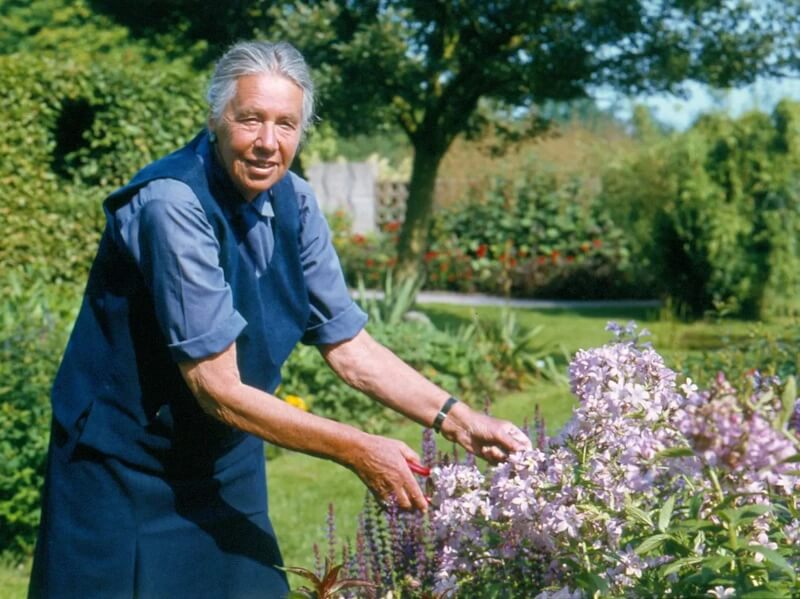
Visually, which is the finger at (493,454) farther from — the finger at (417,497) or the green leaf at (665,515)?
the green leaf at (665,515)

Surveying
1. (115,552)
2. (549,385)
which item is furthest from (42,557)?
(549,385)

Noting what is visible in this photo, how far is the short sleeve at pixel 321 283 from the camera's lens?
8.24 ft

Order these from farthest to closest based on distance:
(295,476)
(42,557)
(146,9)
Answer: (146,9)
(295,476)
(42,557)

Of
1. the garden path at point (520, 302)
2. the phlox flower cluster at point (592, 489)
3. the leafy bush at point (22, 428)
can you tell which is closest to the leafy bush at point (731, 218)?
the garden path at point (520, 302)

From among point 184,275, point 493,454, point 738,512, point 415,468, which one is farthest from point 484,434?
point 738,512

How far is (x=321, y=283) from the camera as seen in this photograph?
8.40 feet

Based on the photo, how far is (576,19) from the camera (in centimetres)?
885

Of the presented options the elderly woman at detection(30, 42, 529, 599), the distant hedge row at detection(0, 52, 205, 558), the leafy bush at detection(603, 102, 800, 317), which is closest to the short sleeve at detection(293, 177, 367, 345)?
the elderly woman at detection(30, 42, 529, 599)

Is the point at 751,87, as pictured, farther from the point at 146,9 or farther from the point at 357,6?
the point at 146,9

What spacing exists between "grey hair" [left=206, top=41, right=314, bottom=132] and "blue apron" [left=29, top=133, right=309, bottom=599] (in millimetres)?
123

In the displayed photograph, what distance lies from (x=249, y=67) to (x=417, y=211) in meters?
8.22

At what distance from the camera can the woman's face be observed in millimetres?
2215

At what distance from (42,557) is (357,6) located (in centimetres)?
717

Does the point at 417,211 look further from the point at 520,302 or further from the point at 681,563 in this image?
the point at 681,563
